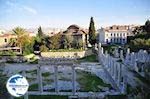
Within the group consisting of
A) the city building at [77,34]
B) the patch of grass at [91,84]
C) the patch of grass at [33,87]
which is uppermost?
the city building at [77,34]

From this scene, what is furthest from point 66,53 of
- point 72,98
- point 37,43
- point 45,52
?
point 72,98

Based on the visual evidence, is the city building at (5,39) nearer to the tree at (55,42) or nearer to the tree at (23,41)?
the tree at (23,41)

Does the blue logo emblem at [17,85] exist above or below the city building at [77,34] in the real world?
below

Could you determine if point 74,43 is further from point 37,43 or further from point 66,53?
point 66,53

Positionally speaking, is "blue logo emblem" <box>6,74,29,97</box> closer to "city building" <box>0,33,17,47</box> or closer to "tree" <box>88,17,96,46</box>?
"tree" <box>88,17,96,46</box>

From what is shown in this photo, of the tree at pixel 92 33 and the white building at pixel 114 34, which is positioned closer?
the tree at pixel 92 33

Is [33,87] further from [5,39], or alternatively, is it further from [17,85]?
[5,39]

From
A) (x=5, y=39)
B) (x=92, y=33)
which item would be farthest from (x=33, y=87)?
(x=5, y=39)

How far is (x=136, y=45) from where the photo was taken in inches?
1018

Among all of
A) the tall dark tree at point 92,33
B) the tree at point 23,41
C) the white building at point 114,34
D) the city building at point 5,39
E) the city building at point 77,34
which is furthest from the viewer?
the white building at point 114,34

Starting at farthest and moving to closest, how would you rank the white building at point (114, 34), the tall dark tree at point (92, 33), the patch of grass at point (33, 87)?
the white building at point (114, 34) → the tall dark tree at point (92, 33) → the patch of grass at point (33, 87)

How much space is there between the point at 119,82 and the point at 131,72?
3.75m

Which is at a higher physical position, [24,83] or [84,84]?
[24,83]

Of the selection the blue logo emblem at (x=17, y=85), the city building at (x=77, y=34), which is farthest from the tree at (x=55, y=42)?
the blue logo emblem at (x=17, y=85)
